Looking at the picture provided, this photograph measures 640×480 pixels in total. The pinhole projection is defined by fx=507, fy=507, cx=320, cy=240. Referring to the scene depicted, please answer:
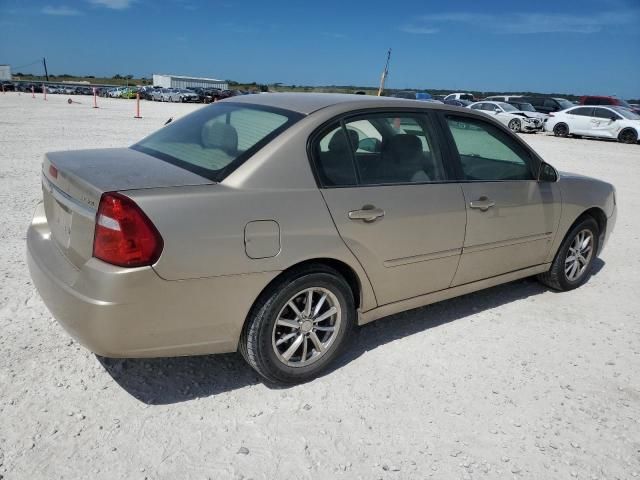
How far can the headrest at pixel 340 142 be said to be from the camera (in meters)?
2.95

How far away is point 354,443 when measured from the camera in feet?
8.18

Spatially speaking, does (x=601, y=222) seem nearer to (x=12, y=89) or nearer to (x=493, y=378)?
(x=493, y=378)

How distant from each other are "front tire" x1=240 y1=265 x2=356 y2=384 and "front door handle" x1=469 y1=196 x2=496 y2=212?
115 centimetres

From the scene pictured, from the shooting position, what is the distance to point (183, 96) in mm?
52531

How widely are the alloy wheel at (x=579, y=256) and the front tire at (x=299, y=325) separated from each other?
2519mm

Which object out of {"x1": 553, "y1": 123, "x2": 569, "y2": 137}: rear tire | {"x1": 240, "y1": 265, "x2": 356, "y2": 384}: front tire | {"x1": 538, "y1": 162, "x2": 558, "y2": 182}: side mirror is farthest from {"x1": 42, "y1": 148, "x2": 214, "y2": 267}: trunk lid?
{"x1": 553, "y1": 123, "x2": 569, "y2": 137}: rear tire

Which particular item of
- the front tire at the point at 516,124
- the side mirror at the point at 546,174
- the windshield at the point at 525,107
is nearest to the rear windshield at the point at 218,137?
the side mirror at the point at 546,174

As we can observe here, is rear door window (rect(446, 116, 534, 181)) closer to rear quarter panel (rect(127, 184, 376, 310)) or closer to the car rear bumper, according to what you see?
rear quarter panel (rect(127, 184, 376, 310))

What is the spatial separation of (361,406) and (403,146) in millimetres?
1670

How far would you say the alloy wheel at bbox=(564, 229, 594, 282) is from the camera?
4.55 meters

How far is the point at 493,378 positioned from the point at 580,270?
7.05 feet

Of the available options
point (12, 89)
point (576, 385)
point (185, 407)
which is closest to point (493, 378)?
point (576, 385)

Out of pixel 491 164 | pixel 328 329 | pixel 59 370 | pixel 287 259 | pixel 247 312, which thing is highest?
pixel 491 164

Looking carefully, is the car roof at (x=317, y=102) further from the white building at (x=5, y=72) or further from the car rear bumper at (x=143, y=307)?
the white building at (x=5, y=72)
